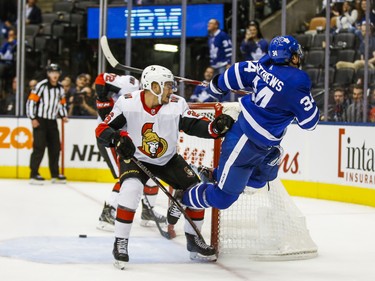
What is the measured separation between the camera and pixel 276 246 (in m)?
5.02

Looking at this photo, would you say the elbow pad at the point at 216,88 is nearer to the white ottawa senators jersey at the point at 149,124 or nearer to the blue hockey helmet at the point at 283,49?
the white ottawa senators jersey at the point at 149,124

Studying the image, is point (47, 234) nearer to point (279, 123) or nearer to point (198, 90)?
point (279, 123)

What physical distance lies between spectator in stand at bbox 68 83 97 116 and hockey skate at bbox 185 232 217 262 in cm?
514

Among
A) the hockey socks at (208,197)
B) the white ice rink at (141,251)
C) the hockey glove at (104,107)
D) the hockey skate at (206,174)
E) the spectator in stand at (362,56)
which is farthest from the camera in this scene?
the spectator in stand at (362,56)

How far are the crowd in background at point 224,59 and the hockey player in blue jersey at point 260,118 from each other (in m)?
2.97

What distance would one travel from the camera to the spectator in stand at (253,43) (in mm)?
9055

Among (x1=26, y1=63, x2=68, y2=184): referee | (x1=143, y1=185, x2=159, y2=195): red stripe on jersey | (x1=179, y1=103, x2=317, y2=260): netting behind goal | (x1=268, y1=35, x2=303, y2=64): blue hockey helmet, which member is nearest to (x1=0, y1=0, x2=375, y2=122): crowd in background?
(x1=26, y1=63, x2=68, y2=184): referee

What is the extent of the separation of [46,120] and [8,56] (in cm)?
174

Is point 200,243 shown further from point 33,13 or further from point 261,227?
point 33,13

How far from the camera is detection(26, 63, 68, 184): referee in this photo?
29.8 feet

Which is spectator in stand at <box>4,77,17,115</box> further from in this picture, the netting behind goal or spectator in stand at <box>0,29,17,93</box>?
the netting behind goal

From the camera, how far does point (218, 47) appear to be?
936 cm

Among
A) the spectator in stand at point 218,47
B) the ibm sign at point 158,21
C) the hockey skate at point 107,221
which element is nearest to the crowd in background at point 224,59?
the spectator in stand at point 218,47

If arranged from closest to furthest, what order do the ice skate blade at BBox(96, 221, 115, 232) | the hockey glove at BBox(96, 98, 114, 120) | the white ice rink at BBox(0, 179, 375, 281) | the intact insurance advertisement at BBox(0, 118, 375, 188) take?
the white ice rink at BBox(0, 179, 375, 281), the ice skate blade at BBox(96, 221, 115, 232), the hockey glove at BBox(96, 98, 114, 120), the intact insurance advertisement at BBox(0, 118, 375, 188)
